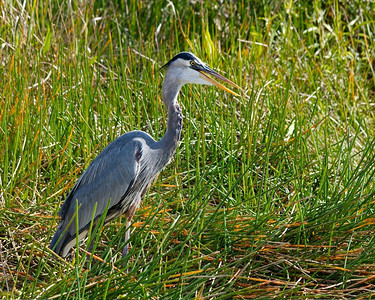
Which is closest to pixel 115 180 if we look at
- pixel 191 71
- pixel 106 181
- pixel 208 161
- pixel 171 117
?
pixel 106 181

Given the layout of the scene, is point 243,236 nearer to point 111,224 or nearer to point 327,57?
point 111,224

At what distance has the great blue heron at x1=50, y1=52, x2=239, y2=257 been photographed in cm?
305

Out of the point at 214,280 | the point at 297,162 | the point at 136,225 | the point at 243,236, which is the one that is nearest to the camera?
the point at 214,280

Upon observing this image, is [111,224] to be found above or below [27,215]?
below

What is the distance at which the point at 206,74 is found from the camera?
3.15 meters

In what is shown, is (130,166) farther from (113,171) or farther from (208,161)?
(208,161)

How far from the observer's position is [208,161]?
146 inches

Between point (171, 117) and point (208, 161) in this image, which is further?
point (208, 161)

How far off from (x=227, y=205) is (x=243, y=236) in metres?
0.34

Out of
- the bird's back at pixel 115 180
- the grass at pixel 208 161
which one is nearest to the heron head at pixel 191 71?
the grass at pixel 208 161

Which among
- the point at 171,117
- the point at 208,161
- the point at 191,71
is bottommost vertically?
the point at 208,161

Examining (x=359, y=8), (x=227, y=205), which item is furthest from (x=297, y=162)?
(x=359, y=8)

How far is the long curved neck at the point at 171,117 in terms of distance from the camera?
3.11m

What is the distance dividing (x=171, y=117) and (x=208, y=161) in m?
0.67
